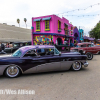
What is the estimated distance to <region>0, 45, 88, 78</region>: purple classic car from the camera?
4074 millimetres

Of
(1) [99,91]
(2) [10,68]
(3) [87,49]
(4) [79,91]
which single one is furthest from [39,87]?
(3) [87,49]

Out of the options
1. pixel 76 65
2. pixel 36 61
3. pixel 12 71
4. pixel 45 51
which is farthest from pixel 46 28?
pixel 12 71

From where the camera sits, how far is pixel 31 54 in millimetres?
4508

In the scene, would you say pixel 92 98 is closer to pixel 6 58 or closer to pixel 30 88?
pixel 30 88

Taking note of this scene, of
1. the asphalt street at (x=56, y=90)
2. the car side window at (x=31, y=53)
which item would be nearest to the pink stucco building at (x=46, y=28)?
the car side window at (x=31, y=53)

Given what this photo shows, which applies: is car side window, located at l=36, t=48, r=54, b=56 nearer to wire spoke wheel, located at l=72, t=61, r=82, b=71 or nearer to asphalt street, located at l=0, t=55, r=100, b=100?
wire spoke wheel, located at l=72, t=61, r=82, b=71

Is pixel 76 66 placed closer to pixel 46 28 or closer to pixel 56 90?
pixel 56 90

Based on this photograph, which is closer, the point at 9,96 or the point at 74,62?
the point at 9,96

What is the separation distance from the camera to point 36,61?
4348mm

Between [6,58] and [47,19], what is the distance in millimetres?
10437

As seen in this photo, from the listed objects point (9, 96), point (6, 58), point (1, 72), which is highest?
point (6, 58)

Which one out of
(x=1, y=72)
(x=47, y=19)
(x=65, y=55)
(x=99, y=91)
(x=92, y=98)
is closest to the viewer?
(x=92, y=98)

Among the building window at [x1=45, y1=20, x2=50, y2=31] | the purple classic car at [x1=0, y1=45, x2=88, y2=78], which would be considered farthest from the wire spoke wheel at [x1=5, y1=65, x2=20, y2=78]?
the building window at [x1=45, y1=20, x2=50, y2=31]

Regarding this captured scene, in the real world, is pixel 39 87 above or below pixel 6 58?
below
